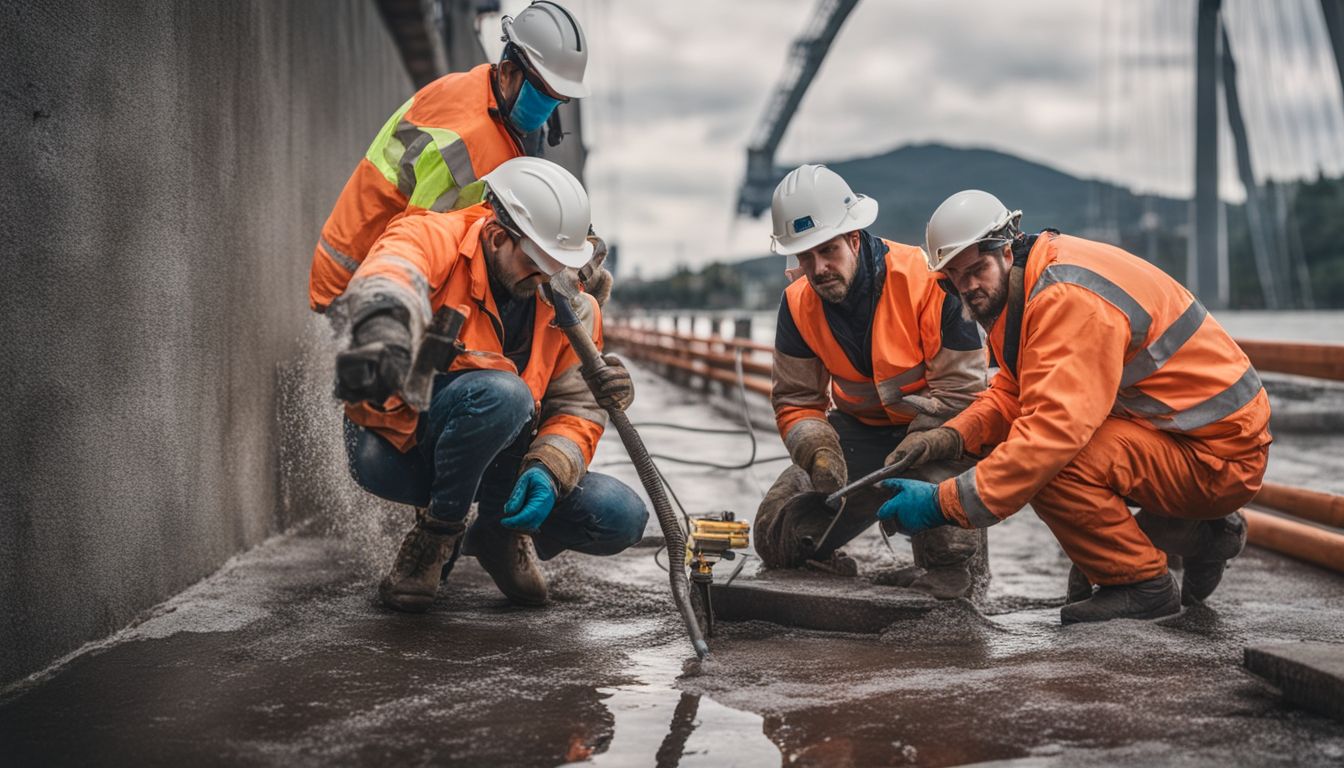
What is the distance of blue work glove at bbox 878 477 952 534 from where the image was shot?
3.48 m

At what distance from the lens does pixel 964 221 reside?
11.7 ft

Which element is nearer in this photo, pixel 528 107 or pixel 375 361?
pixel 375 361

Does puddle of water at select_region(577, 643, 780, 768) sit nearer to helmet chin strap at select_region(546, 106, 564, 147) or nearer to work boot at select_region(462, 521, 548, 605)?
work boot at select_region(462, 521, 548, 605)

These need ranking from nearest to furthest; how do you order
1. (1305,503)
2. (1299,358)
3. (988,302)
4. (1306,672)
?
(1306,672) → (988,302) → (1305,503) → (1299,358)

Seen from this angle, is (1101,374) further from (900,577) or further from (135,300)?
(135,300)

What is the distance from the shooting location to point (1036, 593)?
430cm

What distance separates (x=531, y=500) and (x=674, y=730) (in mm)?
1099

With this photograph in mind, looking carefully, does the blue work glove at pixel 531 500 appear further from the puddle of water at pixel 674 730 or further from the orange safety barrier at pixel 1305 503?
the orange safety barrier at pixel 1305 503

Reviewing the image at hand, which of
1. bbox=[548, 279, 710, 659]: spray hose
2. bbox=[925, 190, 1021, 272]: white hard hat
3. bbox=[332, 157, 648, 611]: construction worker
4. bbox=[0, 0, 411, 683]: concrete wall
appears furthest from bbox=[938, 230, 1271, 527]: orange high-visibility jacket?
bbox=[0, 0, 411, 683]: concrete wall

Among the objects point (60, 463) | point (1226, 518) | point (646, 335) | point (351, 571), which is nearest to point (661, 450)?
point (351, 571)

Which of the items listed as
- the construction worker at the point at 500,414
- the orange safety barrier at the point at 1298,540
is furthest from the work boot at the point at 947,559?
the orange safety barrier at the point at 1298,540

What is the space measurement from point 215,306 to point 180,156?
1.99 feet

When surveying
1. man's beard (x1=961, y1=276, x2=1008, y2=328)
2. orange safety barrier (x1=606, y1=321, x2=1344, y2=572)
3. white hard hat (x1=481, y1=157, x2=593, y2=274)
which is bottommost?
orange safety barrier (x1=606, y1=321, x2=1344, y2=572)

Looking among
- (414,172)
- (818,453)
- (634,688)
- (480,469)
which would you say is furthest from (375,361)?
(818,453)
